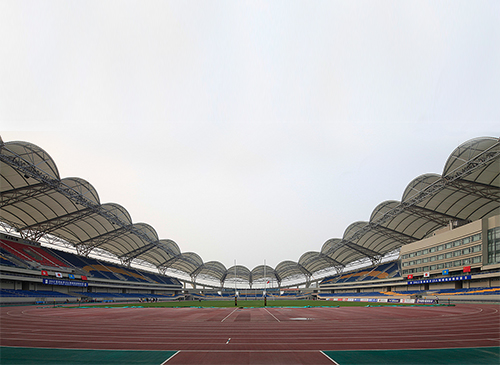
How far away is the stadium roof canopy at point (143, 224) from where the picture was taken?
131 feet

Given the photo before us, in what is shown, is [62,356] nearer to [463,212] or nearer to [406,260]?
[463,212]

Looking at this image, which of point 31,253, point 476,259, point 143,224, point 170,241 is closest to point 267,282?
point 143,224

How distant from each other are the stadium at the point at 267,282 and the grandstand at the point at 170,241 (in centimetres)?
30

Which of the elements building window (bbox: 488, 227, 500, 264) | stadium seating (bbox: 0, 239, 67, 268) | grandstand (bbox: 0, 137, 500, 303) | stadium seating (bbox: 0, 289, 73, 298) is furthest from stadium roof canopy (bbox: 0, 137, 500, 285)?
stadium seating (bbox: 0, 289, 73, 298)

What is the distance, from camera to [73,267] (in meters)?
71.4

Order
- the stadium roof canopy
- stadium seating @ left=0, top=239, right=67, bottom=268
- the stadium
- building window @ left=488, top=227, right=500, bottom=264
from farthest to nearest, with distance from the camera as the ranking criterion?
stadium seating @ left=0, top=239, right=67, bottom=268 → building window @ left=488, top=227, right=500, bottom=264 → the stadium roof canopy → the stadium

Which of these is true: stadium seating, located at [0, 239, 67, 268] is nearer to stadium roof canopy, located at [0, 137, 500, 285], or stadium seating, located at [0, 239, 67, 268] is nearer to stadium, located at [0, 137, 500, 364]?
stadium, located at [0, 137, 500, 364]

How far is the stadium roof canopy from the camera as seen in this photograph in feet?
131

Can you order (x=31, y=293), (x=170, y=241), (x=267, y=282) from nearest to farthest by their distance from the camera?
(x=31, y=293) < (x=267, y=282) < (x=170, y=241)

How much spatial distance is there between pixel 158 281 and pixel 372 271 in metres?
73.7

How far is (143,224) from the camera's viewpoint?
76.6 m

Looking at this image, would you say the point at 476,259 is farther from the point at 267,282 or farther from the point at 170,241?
the point at 170,241

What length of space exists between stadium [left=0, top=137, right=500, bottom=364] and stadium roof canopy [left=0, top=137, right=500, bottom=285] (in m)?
0.26

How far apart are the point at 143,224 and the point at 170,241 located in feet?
64.4
